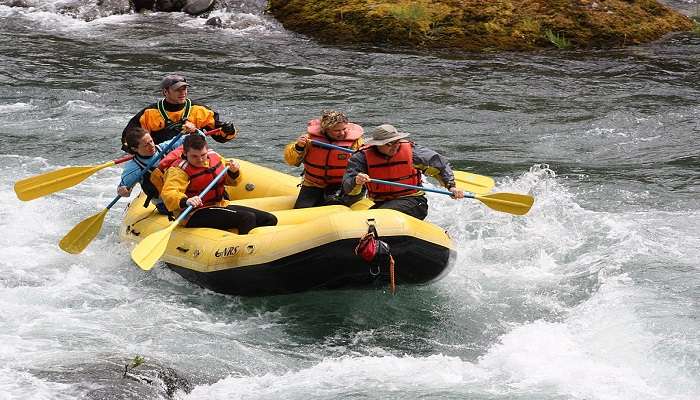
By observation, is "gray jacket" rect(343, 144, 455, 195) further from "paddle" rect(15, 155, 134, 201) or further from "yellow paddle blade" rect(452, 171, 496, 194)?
"paddle" rect(15, 155, 134, 201)

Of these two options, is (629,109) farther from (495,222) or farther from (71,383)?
(71,383)

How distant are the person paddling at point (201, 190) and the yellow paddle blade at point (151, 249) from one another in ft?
0.81

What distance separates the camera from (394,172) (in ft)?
23.9

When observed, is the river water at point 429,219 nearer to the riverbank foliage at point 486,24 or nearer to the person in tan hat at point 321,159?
the riverbank foliage at point 486,24

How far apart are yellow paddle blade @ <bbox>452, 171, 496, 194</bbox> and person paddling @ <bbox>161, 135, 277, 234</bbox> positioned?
1.66 m

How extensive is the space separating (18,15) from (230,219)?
1083 centimetres

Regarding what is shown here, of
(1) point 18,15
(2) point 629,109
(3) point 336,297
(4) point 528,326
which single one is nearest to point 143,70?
(1) point 18,15

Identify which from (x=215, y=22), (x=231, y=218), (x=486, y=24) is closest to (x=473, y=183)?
(x=231, y=218)

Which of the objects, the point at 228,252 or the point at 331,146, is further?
the point at 331,146

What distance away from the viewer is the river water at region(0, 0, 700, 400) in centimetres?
584

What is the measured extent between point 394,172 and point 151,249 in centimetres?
182

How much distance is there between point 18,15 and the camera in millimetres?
16578

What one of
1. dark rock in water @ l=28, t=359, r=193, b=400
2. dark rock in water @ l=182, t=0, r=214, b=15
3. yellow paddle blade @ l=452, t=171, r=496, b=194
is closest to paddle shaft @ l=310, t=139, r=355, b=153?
yellow paddle blade @ l=452, t=171, r=496, b=194

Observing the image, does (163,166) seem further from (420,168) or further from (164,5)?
(164,5)
